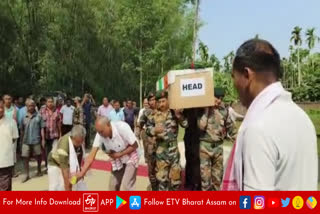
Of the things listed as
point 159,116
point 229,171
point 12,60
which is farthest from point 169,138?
point 12,60

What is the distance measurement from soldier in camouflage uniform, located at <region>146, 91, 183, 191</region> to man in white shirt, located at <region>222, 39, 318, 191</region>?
239 inches

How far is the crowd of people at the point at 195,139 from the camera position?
2064mm

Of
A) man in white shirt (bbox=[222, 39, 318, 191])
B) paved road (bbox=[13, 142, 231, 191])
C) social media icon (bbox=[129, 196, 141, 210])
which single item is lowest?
paved road (bbox=[13, 142, 231, 191])

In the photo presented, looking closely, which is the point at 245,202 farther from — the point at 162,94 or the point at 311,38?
the point at 311,38

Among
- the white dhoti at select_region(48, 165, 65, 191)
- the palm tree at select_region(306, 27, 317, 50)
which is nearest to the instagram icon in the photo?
the white dhoti at select_region(48, 165, 65, 191)

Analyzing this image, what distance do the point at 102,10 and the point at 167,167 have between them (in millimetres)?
22440

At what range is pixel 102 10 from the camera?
2966 centimetres

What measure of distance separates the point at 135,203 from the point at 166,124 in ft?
13.9

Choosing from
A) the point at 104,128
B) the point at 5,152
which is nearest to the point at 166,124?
the point at 104,128

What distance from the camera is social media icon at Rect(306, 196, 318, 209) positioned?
8.31 ft

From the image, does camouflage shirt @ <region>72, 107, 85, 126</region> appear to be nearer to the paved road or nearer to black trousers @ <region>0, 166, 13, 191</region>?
the paved road

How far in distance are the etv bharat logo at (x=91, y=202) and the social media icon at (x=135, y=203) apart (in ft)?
1.17

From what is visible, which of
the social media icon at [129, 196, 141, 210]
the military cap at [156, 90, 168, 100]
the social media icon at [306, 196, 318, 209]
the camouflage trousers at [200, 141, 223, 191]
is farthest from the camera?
the military cap at [156, 90, 168, 100]

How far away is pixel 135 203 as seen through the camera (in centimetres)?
418
